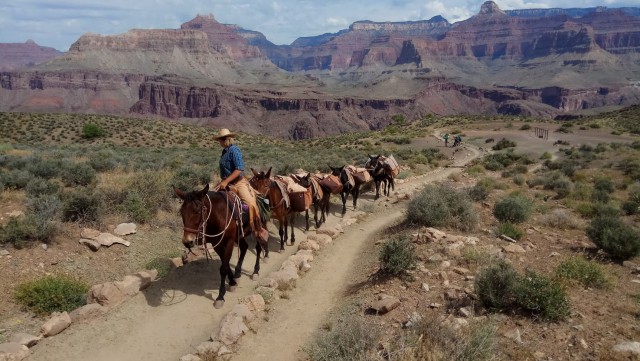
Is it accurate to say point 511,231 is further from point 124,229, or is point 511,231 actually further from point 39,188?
point 39,188

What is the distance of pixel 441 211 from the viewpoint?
1338 centimetres

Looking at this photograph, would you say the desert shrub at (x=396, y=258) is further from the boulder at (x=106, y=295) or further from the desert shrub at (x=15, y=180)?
the desert shrub at (x=15, y=180)

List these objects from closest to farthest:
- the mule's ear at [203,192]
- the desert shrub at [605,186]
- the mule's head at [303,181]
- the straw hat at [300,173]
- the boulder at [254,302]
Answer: the mule's ear at [203,192]
the boulder at [254,302]
the mule's head at [303,181]
the straw hat at [300,173]
the desert shrub at [605,186]

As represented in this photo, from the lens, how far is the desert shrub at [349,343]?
235 inches

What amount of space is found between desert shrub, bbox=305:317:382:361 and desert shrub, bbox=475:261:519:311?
2.49 metres

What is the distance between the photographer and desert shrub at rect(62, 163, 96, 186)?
50.1ft

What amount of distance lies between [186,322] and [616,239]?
34.8 feet

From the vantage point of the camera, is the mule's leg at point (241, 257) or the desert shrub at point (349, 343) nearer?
the desert shrub at point (349, 343)

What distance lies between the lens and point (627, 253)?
33.3ft

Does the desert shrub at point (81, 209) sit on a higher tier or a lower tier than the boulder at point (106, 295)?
higher

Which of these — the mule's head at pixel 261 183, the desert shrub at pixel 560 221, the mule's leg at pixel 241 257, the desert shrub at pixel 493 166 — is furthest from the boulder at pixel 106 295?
the desert shrub at pixel 493 166

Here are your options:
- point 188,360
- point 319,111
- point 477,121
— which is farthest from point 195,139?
point 319,111

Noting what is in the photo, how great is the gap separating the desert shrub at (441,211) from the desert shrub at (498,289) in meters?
5.51

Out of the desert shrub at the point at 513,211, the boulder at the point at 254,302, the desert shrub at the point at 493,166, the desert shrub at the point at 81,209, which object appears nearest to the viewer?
the boulder at the point at 254,302
